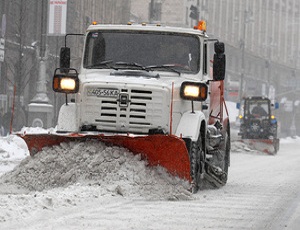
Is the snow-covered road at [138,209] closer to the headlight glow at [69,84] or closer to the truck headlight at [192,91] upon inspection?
the truck headlight at [192,91]

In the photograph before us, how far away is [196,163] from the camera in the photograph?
11.9 m

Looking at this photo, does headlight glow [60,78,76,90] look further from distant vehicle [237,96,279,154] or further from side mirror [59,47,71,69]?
distant vehicle [237,96,279,154]

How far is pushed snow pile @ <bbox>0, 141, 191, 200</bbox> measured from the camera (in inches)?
420

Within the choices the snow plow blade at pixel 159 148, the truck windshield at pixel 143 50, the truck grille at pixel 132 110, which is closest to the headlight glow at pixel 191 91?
the truck grille at pixel 132 110

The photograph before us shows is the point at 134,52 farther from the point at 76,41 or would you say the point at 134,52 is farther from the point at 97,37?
the point at 76,41

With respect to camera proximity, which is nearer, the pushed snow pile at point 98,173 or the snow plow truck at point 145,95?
the pushed snow pile at point 98,173

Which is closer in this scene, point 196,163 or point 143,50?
point 196,163

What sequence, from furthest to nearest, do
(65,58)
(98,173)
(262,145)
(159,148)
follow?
1. (262,145)
2. (65,58)
3. (159,148)
4. (98,173)

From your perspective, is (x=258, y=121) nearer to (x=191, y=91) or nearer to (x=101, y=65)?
(x=101, y=65)

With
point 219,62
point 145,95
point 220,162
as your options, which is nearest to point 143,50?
point 219,62

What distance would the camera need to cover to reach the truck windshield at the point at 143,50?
483 inches

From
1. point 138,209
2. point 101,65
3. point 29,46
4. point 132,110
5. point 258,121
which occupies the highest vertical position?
point 29,46

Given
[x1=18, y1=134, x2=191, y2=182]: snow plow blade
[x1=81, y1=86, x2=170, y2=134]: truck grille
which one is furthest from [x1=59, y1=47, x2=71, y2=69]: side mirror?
[x1=18, y1=134, x2=191, y2=182]: snow plow blade

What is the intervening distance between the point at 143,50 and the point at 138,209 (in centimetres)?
361
